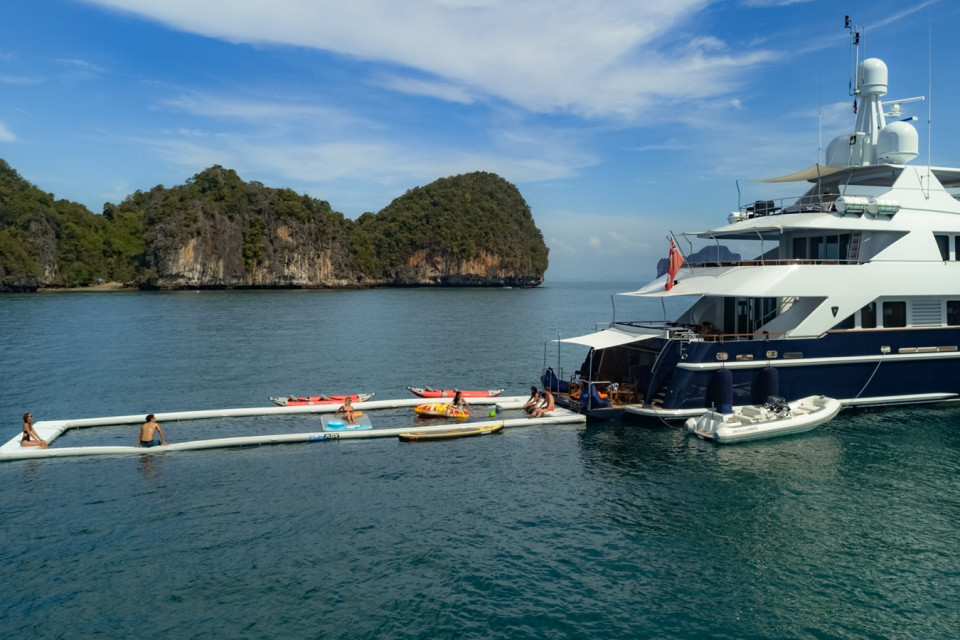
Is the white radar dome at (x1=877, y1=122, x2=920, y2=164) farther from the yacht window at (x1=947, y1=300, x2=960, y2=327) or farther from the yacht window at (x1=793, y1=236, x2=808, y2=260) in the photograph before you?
the yacht window at (x1=947, y1=300, x2=960, y2=327)

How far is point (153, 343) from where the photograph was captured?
54.3 metres

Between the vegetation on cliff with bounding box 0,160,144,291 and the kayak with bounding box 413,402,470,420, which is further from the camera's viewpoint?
the vegetation on cliff with bounding box 0,160,144,291

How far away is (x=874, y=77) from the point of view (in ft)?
95.6

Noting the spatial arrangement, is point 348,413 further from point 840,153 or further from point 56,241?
point 56,241

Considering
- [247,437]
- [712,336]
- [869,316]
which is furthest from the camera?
[869,316]

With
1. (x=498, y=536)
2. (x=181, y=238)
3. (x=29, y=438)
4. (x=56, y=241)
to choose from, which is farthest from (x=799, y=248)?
(x=56, y=241)

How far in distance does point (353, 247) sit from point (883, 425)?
174212 mm

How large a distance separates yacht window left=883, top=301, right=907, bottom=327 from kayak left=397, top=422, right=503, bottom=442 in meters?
16.0

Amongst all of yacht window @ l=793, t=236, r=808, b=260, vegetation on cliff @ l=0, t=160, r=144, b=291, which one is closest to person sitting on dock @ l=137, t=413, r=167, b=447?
yacht window @ l=793, t=236, r=808, b=260

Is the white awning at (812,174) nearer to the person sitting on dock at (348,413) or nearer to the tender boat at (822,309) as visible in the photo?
the tender boat at (822,309)

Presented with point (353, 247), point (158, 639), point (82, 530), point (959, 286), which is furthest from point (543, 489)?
point (353, 247)

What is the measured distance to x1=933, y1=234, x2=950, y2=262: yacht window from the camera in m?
27.0

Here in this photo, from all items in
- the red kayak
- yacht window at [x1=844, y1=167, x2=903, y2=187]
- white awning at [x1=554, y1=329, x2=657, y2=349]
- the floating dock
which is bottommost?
the floating dock

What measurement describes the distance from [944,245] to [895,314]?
3.93 metres
